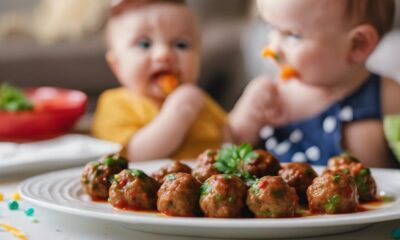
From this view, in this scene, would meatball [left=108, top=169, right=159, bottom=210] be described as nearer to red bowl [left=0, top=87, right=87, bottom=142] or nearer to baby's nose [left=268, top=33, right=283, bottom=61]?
baby's nose [left=268, top=33, right=283, bottom=61]

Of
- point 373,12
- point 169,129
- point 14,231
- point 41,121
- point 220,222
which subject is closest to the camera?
point 220,222

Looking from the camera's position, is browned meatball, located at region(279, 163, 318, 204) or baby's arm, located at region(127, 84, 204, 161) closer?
browned meatball, located at region(279, 163, 318, 204)

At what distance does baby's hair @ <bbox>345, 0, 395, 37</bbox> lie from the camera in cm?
134

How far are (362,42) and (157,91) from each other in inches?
20.1

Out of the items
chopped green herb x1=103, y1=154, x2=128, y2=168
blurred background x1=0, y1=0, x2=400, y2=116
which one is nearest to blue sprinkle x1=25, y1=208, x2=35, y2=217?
chopped green herb x1=103, y1=154, x2=128, y2=168

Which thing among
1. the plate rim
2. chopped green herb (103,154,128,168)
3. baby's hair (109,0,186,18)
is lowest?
the plate rim

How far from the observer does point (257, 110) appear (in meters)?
1.55

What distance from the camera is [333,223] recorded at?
0.78 meters

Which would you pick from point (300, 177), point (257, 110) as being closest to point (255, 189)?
point (300, 177)

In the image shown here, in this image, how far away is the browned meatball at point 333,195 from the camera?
866mm

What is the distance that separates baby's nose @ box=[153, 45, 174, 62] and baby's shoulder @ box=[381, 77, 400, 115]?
49cm

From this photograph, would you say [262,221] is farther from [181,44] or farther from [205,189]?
[181,44]

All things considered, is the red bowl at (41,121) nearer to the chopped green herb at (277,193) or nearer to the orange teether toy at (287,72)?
the orange teether toy at (287,72)

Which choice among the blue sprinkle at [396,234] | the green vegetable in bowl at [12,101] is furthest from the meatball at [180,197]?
the green vegetable in bowl at [12,101]
